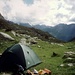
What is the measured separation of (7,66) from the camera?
2302 cm

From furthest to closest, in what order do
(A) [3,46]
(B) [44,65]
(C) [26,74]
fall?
(A) [3,46] < (B) [44,65] < (C) [26,74]

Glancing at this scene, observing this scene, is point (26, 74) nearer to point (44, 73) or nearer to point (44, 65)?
point (44, 73)

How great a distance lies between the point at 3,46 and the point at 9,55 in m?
16.4

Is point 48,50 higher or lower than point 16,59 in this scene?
lower

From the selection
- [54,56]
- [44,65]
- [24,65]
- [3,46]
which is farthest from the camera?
[3,46]

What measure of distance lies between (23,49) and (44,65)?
4.63 metres

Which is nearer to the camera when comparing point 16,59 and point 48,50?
point 16,59

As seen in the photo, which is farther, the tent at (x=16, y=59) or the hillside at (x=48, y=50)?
the hillside at (x=48, y=50)

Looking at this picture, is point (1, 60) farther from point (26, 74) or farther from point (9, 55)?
point (26, 74)

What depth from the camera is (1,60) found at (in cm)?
2348

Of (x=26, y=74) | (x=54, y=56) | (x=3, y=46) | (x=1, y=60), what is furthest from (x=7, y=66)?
(x=3, y=46)

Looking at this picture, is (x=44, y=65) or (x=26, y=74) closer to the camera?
(x=26, y=74)

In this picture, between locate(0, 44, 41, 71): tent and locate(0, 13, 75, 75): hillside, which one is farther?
→ locate(0, 13, 75, 75): hillside

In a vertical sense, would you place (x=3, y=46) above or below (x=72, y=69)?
above
